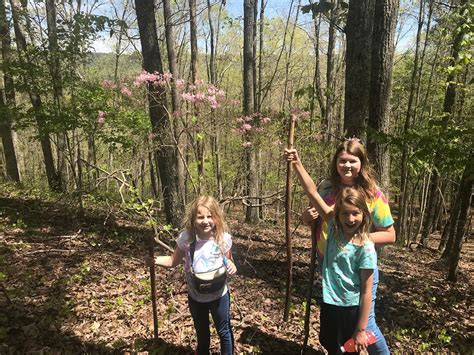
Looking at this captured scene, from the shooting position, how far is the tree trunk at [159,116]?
617cm

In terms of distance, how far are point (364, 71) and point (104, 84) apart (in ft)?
17.3

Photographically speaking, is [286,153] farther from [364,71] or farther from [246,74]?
[246,74]

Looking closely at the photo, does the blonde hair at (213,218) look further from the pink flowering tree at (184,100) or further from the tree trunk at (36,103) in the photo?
the tree trunk at (36,103)

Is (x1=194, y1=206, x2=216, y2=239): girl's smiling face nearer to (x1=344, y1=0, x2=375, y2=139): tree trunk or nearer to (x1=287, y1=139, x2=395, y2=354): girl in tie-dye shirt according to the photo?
(x1=287, y1=139, x2=395, y2=354): girl in tie-dye shirt

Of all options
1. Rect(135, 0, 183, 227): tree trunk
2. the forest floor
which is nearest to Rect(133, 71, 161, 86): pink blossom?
Rect(135, 0, 183, 227): tree trunk

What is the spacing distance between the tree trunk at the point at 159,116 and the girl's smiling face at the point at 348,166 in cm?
390

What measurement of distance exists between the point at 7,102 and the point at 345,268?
9113 millimetres

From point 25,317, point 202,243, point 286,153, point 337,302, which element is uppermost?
point 286,153

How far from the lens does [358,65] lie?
195 inches

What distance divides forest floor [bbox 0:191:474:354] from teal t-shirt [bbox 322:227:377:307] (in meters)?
1.60

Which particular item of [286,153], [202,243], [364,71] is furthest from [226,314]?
[364,71]

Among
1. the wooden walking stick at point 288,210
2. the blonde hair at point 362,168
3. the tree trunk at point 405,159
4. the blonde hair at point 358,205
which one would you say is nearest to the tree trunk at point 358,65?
the wooden walking stick at point 288,210

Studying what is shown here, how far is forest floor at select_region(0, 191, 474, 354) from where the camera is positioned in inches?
143

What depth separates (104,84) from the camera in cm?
728
